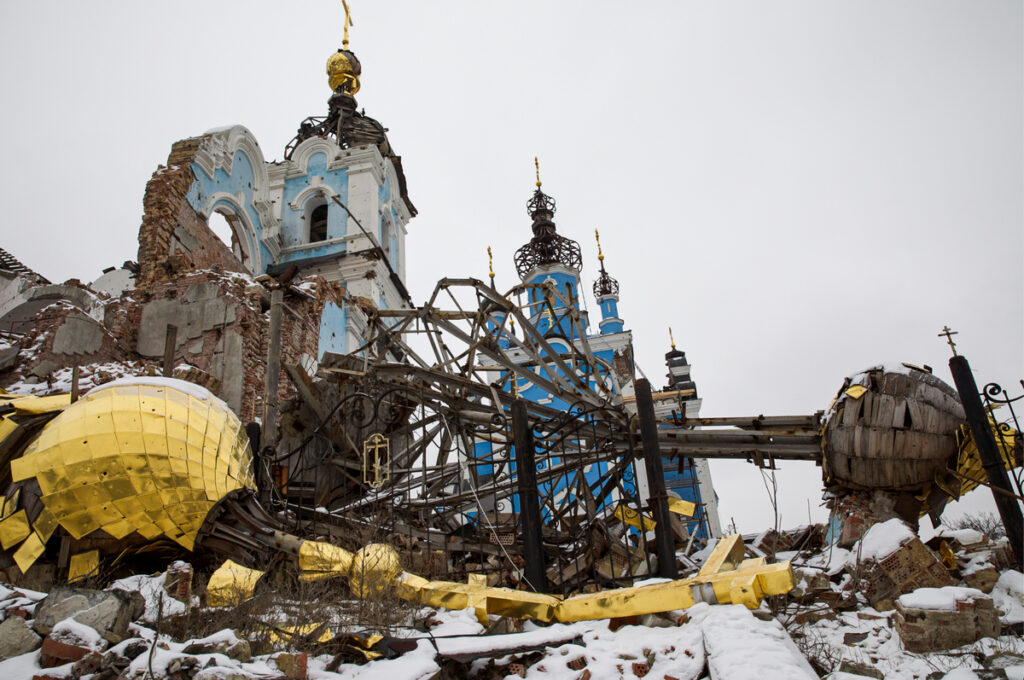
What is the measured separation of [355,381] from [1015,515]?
764cm

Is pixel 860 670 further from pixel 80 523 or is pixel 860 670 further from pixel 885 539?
pixel 80 523

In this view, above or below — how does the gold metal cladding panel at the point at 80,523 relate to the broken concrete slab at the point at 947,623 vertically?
above

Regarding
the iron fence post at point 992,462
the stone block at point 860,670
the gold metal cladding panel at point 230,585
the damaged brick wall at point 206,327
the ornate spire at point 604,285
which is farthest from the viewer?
the ornate spire at point 604,285

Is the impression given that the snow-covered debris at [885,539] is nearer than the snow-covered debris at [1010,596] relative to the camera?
No

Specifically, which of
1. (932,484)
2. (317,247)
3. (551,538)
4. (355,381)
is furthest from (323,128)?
(932,484)

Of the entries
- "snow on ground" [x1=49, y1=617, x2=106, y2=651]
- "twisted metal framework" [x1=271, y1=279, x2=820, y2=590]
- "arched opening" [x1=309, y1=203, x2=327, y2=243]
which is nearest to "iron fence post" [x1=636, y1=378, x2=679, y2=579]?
"twisted metal framework" [x1=271, y1=279, x2=820, y2=590]

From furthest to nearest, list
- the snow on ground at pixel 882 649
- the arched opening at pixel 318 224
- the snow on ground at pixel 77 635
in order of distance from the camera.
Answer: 1. the arched opening at pixel 318 224
2. the snow on ground at pixel 882 649
3. the snow on ground at pixel 77 635

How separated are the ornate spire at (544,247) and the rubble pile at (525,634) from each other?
28.2 meters

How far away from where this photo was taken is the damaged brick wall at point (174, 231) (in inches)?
544

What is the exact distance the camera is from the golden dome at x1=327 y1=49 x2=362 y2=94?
120 ft

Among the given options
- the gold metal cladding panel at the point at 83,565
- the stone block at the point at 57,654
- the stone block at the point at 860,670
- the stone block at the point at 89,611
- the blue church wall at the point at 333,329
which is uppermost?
the blue church wall at the point at 333,329

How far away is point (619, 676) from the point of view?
12.6 feet

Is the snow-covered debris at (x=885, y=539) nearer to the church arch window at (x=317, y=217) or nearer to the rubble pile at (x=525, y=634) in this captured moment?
the rubble pile at (x=525, y=634)

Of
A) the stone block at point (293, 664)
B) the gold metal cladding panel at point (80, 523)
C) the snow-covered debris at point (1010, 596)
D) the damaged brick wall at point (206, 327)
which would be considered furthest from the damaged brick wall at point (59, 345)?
the snow-covered debris at point (1010, 596)
